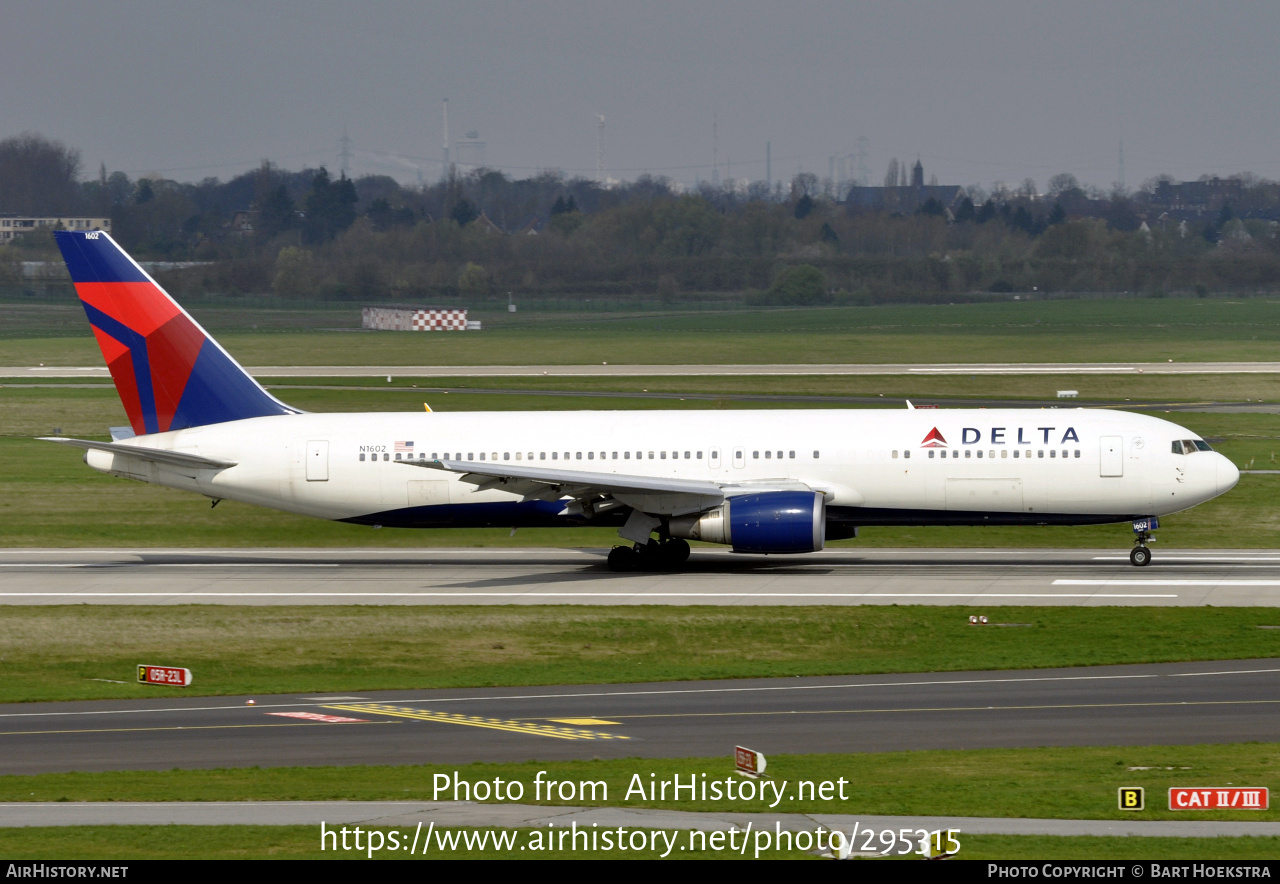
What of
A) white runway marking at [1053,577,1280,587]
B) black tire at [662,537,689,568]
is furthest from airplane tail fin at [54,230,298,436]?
white runway marking at [1053,577,1280,587]

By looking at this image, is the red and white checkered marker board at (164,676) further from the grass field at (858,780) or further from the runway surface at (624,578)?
the runway surface at (624,578)

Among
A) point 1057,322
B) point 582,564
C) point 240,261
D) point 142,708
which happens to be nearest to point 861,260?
point 1057,322

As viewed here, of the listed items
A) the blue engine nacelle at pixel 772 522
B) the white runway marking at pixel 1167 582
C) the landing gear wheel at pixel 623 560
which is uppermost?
the blue engine nacelle at pixel 772 522

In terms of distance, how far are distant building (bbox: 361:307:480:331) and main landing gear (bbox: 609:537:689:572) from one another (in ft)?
327

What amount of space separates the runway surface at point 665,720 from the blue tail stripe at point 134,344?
17.8 metres

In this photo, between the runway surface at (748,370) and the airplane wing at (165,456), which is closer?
the airplane wing at (165,456)

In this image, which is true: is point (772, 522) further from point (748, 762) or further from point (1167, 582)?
point (748, 762)

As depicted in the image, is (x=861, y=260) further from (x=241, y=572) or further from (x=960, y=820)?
(x=960, y=820)

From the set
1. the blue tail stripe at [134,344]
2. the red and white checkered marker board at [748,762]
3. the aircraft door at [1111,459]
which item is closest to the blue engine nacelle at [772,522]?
the aircraft door at [1111,459]

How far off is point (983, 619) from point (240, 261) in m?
156

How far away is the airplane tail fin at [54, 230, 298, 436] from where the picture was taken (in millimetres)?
43688

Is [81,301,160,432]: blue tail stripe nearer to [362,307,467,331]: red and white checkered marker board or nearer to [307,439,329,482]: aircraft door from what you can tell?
[307,439,329,482]: aircraft door

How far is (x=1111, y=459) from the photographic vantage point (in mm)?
41375

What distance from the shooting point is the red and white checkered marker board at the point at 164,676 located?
1150 inches
